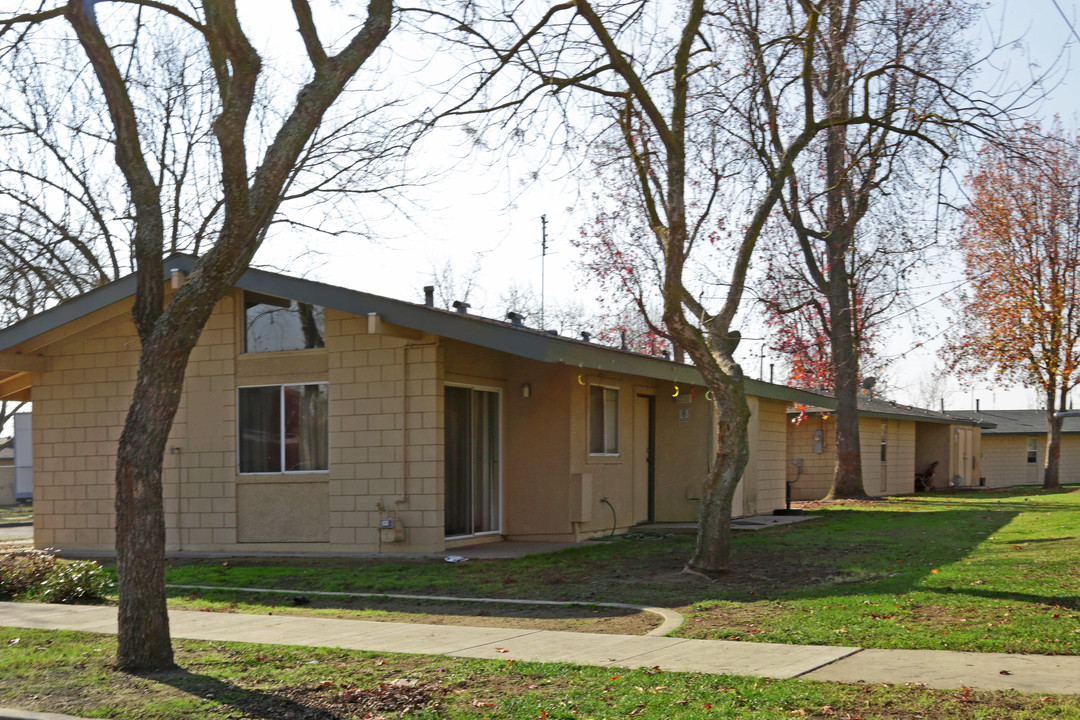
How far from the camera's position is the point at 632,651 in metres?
7.68

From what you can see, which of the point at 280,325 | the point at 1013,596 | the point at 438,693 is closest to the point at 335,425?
the point at 280,325

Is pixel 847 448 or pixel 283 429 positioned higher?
pixel 283 429

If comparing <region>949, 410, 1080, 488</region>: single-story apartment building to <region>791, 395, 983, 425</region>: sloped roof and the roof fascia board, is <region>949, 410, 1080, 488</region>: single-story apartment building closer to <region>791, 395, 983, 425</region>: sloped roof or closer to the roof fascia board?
<region>791, 395, 983, 425</region>: sloped roof

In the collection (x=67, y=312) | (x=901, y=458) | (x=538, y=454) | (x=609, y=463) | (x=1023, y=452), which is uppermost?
(x=67, y=312)

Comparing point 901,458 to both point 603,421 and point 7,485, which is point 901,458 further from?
point 7,485

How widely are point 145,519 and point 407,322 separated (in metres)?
6.49

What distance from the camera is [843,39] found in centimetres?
1259

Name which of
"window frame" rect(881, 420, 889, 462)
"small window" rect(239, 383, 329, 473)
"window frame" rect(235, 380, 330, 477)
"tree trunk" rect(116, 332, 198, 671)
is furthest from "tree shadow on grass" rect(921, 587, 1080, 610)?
"window frame" rect(881, 420, 889, 462)

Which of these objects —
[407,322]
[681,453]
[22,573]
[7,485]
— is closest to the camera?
[22,573]

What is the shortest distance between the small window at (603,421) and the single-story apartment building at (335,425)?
4cm

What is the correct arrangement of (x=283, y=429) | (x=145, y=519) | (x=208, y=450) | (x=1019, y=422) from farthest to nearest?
(x=1019, y=422), (x=208, y=450), (x=283, y=429), (x=145, y=519)

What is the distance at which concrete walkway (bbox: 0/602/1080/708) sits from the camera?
6625 millimetres

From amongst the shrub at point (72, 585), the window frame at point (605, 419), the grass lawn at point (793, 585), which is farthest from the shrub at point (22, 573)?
the window frame at point (605, 419)

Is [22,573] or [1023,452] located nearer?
[22,573]
